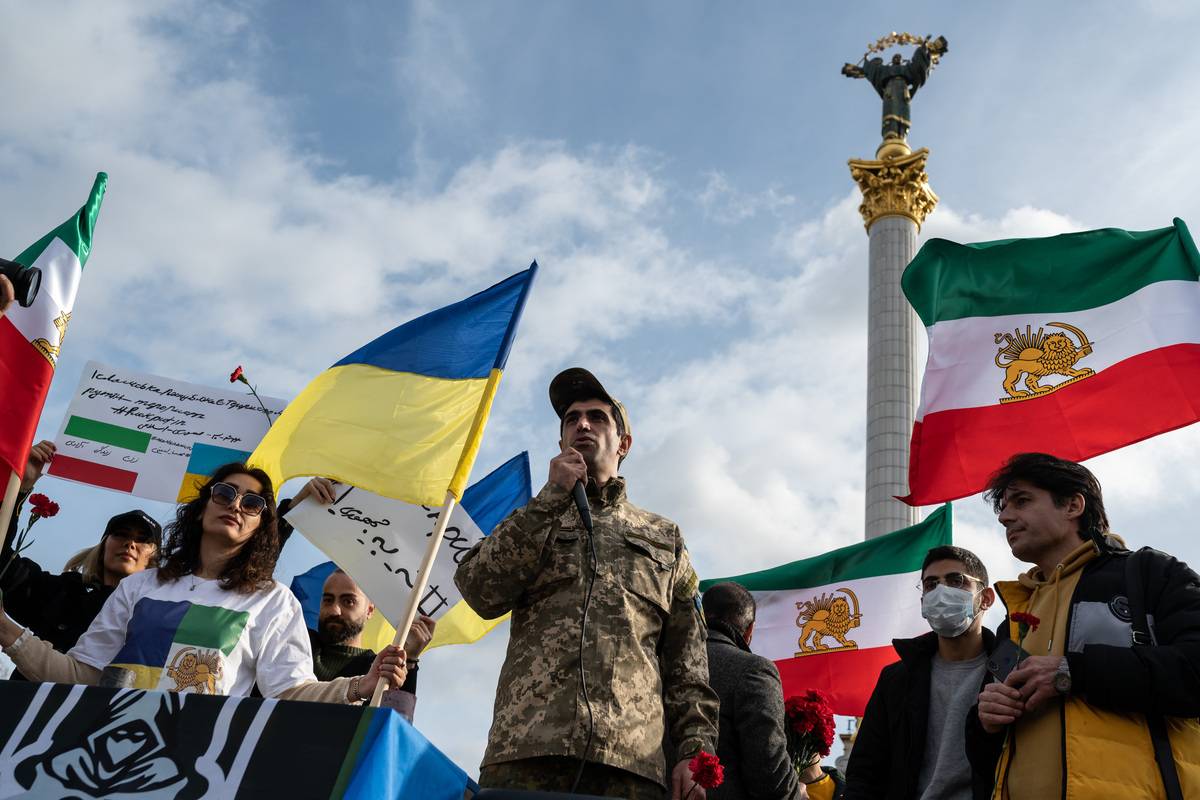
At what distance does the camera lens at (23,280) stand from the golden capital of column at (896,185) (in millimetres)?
23602

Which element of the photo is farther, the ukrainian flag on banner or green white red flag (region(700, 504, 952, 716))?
green white red flag (region(700, 504, 952, 716))

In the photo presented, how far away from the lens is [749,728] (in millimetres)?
4645

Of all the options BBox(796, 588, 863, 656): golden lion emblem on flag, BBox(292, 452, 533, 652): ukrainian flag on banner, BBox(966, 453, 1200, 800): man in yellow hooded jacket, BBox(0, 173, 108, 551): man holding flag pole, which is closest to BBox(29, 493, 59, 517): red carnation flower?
BBox(0, 173, 108, 551): man holding flag pole

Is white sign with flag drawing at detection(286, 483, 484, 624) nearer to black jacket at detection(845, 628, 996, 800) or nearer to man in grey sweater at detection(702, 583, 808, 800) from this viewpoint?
man in grey sweater at detection(702, 583, 808, 800)

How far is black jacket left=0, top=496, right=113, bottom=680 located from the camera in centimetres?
537

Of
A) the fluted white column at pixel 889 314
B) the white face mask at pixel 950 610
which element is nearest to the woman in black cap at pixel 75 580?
the white face mask at pixel 950 610

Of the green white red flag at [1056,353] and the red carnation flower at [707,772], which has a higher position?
the green white red flag at [1056,353]

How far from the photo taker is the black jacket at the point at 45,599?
5371 millimetres

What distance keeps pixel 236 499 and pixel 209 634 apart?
0.60 metres

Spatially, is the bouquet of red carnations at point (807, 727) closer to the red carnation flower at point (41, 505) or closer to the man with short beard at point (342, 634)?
the man with short beard at point (342, 634)

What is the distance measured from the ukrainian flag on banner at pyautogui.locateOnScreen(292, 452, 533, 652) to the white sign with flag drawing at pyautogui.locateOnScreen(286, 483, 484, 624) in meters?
0.24

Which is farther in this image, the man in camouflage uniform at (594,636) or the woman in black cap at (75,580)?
the woman in black cap at (75,580)

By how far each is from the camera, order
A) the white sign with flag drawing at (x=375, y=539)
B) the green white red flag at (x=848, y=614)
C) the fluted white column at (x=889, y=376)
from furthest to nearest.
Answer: the fluted white column at (x=889, y=376), the green white red flag at (x=848, y=614), the white sign with flag drawing at (x=375, y=539)

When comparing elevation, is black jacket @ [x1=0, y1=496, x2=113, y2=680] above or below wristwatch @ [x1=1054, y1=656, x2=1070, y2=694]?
above
